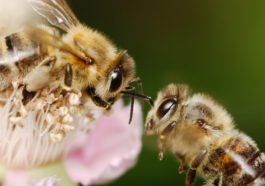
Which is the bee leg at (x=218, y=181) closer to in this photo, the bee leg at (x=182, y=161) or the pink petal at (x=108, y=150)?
the bee leg at (x=182, y=161)

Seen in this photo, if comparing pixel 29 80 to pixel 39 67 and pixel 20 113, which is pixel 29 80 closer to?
pixel 39 67

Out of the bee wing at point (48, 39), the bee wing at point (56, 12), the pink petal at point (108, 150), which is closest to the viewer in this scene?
the bee wing at point (48, 39)

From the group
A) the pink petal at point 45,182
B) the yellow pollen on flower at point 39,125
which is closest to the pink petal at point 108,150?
the yellow pollen on flower at point 39,125

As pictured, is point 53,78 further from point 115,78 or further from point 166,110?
point 166,110

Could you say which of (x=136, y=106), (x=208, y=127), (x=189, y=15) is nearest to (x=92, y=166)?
(x=136, y=106)

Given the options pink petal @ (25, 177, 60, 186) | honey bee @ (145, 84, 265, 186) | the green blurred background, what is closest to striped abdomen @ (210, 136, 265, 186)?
honey bee @ (145, 84, 265, 186)

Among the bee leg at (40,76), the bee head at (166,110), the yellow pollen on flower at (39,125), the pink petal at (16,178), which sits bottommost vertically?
the pink petal at (16,178)

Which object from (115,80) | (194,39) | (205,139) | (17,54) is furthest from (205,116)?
(194,39)
